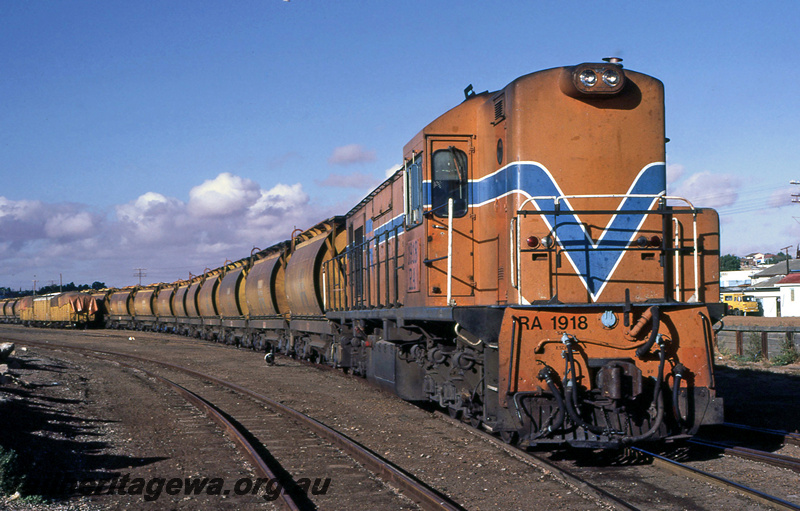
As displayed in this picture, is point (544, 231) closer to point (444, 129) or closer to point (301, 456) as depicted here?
point (444, 129)

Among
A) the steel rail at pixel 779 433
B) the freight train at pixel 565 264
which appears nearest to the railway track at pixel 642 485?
the freight train at pixel 565 264

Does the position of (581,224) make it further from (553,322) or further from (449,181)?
(449,181)

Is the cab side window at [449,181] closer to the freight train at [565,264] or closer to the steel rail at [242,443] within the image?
the freight train at [565,264]

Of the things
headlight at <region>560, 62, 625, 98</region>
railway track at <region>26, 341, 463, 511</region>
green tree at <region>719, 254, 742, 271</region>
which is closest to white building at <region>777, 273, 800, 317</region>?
railway track at <region>26, 341, 463, 511</region>

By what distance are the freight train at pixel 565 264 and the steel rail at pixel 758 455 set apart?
95 cm

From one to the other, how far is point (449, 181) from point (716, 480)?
4.43 m

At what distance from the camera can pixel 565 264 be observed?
762cm

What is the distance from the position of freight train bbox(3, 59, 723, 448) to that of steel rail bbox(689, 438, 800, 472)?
95cm

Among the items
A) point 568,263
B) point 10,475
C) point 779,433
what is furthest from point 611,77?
point 10,475

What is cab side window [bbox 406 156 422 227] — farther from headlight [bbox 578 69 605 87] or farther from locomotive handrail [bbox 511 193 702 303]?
headlight [bbox 578 69 605 87]

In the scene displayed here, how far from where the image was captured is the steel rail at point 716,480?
591cm

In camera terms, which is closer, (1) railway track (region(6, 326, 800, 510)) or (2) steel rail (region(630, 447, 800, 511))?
(2) steel rail (region(630, 447, 800, 511))

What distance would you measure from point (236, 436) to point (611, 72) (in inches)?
247

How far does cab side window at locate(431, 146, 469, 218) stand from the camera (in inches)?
351
